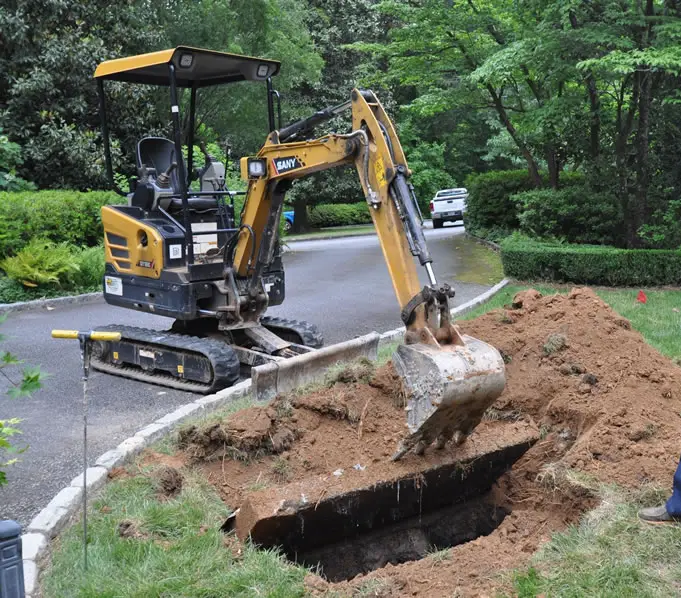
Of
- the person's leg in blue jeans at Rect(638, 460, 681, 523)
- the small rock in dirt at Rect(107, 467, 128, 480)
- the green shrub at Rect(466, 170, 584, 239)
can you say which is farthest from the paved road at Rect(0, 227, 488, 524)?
the green shrub at Rect(466, 170, 584, 239)

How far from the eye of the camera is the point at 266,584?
3.84 m

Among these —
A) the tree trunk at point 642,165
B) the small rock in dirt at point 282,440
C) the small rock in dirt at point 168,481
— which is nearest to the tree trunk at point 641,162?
the tree trunk at point 642,165

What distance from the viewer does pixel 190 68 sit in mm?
7906

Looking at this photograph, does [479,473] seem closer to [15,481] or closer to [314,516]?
[314,516]

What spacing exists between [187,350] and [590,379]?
3992mm

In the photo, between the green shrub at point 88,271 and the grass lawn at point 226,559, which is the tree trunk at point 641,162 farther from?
the grass lawn at point 226,559

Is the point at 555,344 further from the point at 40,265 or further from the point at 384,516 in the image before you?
the point at 40,265

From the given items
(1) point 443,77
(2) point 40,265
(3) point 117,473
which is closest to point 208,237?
(3) point 117,473

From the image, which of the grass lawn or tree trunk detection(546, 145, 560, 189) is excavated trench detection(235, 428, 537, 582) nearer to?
the grass lawn

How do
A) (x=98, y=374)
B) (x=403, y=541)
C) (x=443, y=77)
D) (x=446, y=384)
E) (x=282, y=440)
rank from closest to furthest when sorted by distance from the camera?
(x=446, y=384) → (x=403, y=541) → (x=282, y=440) → (x=98, y=374) → (x=443, y=77)

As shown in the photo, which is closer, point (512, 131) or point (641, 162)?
point (641, 162)

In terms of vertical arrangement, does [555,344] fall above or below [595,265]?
above

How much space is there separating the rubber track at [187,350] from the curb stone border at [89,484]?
21cm

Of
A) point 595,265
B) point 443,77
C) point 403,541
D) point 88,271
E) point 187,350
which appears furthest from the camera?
point 443,77
